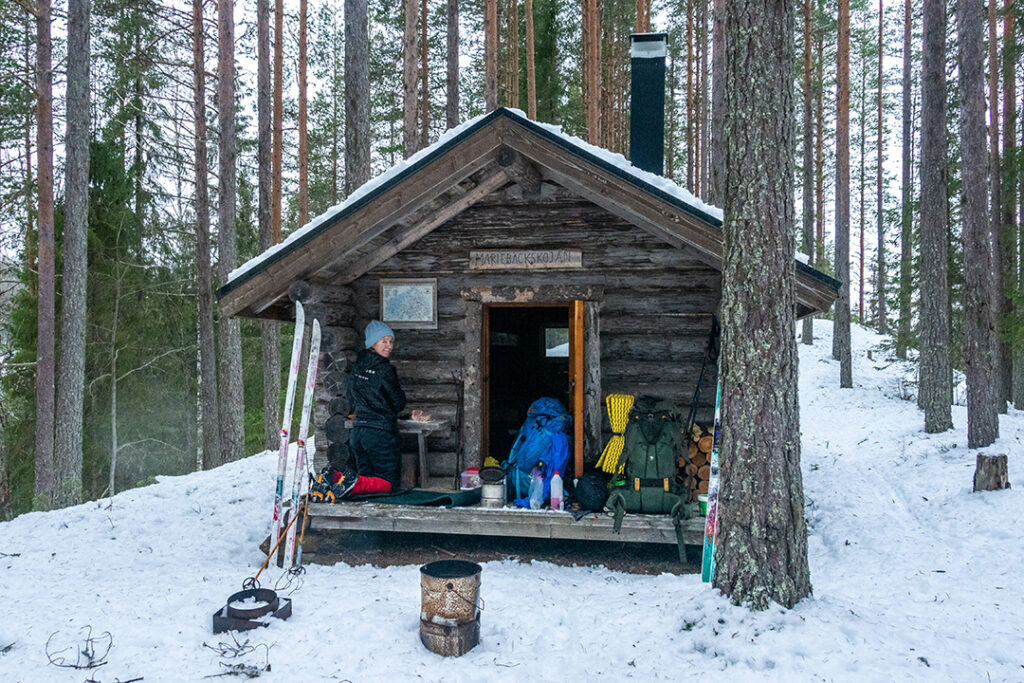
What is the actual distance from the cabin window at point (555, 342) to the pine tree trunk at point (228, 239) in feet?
19.3

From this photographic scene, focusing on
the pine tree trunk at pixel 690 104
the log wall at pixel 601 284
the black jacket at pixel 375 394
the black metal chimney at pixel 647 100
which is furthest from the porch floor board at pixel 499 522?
the pine tree trunk at pixel 690 104

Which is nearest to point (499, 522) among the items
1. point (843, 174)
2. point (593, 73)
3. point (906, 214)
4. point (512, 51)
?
point (593, 73)

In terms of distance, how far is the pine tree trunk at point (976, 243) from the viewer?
908cm

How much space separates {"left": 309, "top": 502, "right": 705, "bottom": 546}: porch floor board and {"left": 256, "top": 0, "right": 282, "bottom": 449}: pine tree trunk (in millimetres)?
8098

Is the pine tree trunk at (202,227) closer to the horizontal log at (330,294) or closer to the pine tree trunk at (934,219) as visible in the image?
the horizontal log at (330,294)

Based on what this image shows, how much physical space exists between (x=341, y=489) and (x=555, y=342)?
10602 millimetres

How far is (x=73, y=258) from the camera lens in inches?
427

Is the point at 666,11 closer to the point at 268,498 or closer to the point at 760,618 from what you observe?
the point at 268,498

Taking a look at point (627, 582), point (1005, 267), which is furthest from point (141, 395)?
point (1005, 267)

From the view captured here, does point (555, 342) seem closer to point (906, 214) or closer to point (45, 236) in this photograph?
point (906, 214)

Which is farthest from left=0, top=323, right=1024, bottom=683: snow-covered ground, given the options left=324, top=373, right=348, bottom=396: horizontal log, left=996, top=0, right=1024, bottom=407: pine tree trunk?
left=996, top=0, right=1024, bottom=407: pine tree trunk

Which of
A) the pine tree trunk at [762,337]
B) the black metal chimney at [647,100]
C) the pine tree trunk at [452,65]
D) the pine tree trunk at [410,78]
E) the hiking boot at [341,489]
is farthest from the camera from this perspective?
the pine tree trunk at [452,65]

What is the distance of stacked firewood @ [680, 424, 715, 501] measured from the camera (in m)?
6.36

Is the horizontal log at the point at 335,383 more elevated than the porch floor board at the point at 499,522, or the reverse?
the horizontal log at the point at 335,383
